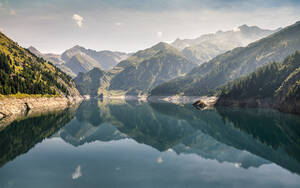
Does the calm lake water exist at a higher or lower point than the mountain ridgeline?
lower

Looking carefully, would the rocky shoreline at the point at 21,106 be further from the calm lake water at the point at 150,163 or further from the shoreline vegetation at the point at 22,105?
the calm lake water at the point at 150,163

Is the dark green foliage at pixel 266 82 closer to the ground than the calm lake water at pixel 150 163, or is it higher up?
higher up

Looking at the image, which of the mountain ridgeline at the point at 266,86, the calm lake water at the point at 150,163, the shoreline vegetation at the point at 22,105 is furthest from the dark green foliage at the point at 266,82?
the shoreline vegetation at the point at 22,105

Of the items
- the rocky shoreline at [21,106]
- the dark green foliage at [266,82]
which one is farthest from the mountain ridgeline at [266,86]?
the rocky shoreline at [21,106]

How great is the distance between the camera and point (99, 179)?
27.2 meters

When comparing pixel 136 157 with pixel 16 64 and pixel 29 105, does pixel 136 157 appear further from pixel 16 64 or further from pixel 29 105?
pixel 16 64

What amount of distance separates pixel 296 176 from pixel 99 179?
26.8m

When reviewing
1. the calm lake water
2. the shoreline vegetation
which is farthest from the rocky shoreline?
the calm lake water

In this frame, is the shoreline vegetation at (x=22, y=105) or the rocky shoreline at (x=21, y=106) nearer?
the rocky shoreline at (x=21, y=106)

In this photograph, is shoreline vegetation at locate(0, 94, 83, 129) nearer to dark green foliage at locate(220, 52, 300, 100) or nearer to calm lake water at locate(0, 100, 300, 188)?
calm lake water at locate(0, 100, 300, 188)

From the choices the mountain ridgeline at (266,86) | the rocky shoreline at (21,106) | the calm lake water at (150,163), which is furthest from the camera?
the mountain ridgeline at (266,86)

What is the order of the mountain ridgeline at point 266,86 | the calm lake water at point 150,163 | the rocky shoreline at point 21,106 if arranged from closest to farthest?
1. the calm lake water at point 150,163
2. the rocky shoreline at point 21,106
3. the mountain ridgeline at point 266,86

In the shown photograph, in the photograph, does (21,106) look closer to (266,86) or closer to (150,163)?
(150,163)

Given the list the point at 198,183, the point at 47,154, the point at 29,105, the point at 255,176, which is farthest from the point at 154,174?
the point at 29,105
